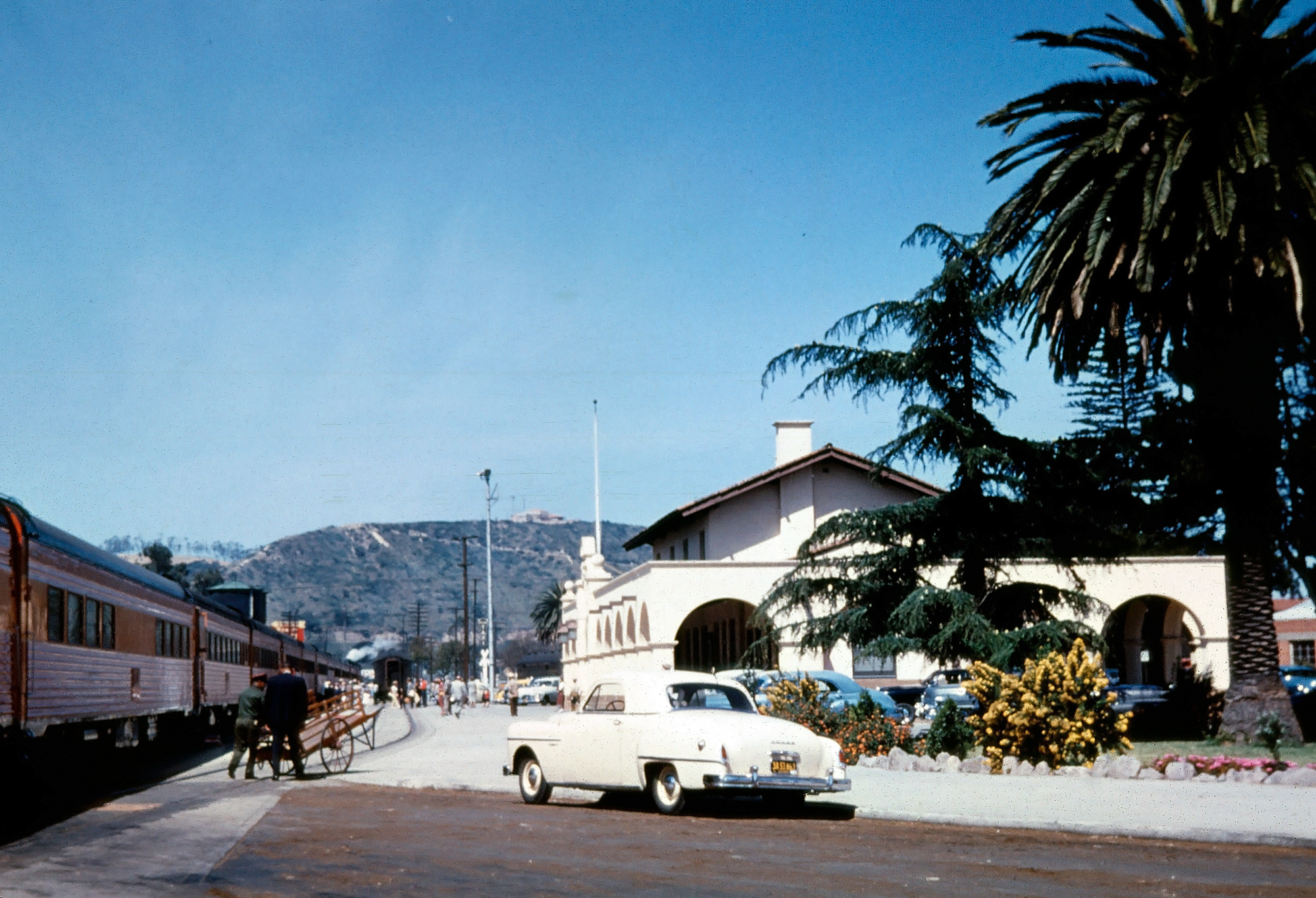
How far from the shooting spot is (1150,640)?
50.4 meters

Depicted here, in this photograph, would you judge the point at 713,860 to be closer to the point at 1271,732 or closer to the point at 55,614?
the point at 1271,732

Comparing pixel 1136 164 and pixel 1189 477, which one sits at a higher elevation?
pixel 1136 164

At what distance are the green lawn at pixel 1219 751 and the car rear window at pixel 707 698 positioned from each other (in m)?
6.52

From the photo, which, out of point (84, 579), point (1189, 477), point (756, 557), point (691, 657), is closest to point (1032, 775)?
point (1189, 477)

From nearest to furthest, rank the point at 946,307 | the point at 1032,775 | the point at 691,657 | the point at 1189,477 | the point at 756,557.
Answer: the point at 1032,775, the point at 1189,477, the point at 946,307, the point at 756,557, the point at 691,657

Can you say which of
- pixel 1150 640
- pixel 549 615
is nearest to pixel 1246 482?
pixel 1150 640

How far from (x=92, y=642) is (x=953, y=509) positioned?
16.0 m

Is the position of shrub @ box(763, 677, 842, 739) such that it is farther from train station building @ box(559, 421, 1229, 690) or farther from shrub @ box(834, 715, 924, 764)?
train station building @ box(559, 421, 1229, 690)

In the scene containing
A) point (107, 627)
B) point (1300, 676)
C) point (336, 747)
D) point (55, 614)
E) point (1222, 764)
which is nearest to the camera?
point (1222, 764)

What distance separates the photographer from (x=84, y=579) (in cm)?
2178

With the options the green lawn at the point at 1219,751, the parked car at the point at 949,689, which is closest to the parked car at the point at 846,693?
the parked car at the point at 949,689

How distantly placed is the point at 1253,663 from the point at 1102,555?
22.5 feet

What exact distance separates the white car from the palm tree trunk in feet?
31.3

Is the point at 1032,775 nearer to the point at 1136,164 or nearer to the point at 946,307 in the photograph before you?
the point at 1136,164
